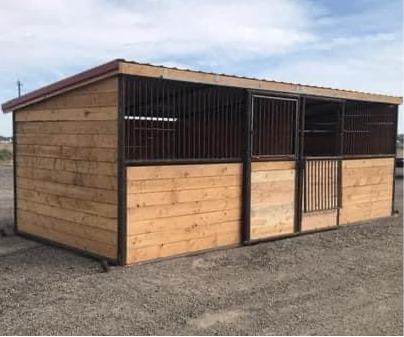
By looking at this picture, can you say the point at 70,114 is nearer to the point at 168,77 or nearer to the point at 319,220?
the point at 168,77

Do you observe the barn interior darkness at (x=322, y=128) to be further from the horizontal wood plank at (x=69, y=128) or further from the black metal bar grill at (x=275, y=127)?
the horizontal wood plank at (x=69, y=128)

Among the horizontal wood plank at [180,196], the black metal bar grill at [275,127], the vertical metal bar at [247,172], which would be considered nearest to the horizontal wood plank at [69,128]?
the horizontal wood plank at [180,196]

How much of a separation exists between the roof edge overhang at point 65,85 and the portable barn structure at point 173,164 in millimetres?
17

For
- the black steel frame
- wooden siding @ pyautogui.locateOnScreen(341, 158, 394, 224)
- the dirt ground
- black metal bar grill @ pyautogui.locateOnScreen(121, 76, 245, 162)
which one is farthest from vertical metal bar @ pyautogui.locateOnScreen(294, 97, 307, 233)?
wooden siding @ pyautogui.locateOnScreen(341, 158, 394, 224)

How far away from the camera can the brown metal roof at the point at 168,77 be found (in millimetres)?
5031

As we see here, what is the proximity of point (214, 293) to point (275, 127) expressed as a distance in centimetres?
314

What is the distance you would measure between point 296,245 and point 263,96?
199 cm

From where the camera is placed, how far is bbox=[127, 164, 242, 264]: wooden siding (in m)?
5.27

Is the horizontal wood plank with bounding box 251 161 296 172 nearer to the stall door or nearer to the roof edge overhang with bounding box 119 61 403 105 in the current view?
the stall door

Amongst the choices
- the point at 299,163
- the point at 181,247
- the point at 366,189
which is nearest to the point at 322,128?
the point at 366,189

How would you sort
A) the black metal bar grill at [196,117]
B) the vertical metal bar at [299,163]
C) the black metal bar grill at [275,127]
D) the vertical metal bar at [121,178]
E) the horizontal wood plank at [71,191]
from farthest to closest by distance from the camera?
1. the vertical metal bar at [299,163]
2. the black metal bar grill at [275,127]
3. the black metal bar grill at [196,117]
4. the horizontal wood plank at [71,191]
5. the vertical metal bar at [121,178]

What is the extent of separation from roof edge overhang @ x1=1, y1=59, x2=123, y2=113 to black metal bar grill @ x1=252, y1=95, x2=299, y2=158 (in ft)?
7.48

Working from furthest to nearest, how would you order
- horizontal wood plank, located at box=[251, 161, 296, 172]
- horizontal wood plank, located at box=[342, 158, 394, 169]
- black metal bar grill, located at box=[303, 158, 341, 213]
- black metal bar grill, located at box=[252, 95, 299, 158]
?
1. horizontal wood plank, located at box=[342, 158, 394, 169]
2. black metal bar grill, located at box=[303, 158, 341, 213]
3. black metal bar grill, located at box=[252, 95, 299, 158]
4. horizontal wood plank, located at box=[251, 161, 296, 172]

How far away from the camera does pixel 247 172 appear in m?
6.27
